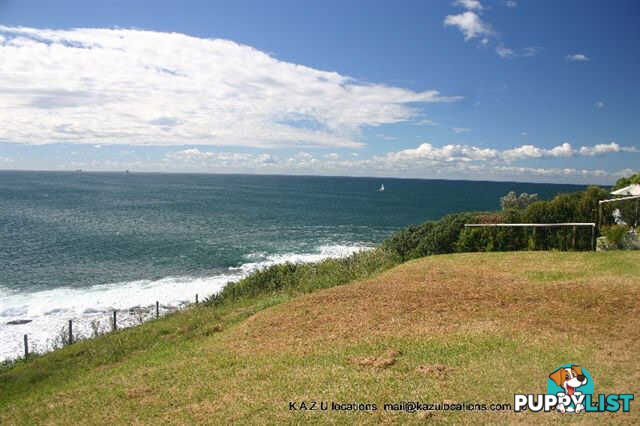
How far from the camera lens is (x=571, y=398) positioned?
283 inches

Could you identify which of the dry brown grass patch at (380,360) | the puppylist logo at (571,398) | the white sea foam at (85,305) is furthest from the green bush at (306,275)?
the puppylist logo at (571,398)

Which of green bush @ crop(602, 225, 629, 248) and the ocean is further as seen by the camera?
the ocean

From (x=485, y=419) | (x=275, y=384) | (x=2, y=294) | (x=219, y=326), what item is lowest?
(x=2, y=294)

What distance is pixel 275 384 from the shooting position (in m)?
9.01

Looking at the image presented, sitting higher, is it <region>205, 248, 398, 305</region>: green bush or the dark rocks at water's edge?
<region>205, 248, 398, 305</region>: green bush

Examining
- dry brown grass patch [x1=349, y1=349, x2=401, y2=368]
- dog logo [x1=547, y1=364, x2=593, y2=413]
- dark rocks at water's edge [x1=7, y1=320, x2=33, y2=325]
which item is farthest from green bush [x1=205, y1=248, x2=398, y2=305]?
dog logo [x1=547, y1=364, x2=593, y2=413]

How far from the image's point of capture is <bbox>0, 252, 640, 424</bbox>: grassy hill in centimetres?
791

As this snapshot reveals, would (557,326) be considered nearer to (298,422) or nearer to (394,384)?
(394,384)

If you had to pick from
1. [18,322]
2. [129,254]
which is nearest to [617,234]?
[18,322]

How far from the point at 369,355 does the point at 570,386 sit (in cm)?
408

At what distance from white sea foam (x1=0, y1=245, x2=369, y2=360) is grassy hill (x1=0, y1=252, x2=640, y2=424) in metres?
5.97

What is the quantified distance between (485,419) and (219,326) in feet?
34.7

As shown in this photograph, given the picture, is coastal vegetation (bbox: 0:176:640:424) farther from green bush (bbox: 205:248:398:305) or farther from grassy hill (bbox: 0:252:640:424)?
green bush (bbox: 205:248:398:305)

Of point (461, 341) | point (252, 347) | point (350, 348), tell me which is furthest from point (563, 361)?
point (252, 347)
